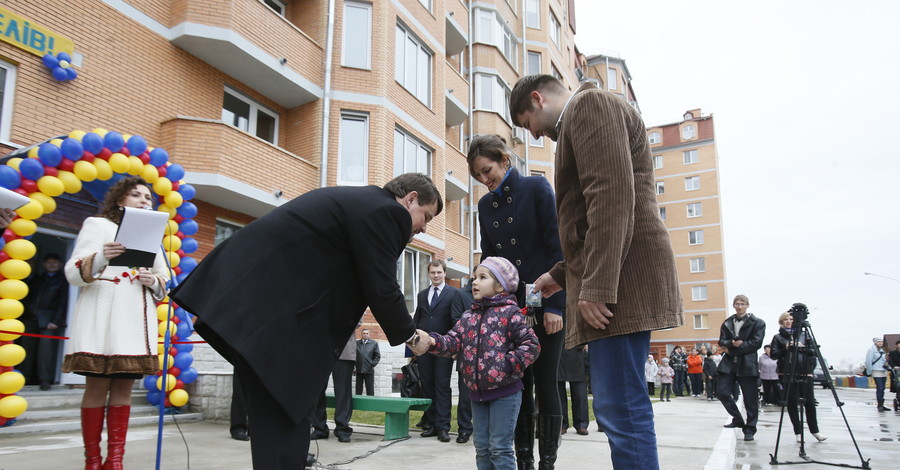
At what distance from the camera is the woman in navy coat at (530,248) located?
3.90 meters

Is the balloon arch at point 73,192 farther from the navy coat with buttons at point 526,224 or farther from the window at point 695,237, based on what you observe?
the window at point 695,237

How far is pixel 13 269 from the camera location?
22.7 feet

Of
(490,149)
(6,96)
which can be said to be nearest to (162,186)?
(6,96)

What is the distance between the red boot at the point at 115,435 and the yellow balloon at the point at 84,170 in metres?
4.68

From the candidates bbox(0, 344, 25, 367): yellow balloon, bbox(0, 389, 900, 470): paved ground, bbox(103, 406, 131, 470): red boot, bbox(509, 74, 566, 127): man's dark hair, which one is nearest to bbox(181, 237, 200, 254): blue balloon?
bbox(0, 389, 900, 470): paved ground

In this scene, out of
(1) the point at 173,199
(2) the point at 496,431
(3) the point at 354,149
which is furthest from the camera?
(3) the point at 354,149

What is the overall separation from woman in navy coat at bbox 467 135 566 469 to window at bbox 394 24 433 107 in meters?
14.3

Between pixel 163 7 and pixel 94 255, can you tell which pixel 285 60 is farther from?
pixel 94 255

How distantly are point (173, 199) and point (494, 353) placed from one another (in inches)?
284

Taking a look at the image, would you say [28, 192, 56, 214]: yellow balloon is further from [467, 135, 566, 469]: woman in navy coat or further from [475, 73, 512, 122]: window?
[475, 73, 512, 122]: window

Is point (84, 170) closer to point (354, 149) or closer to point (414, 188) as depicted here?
point (414, 188)

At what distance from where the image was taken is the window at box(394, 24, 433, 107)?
18188 millimetres

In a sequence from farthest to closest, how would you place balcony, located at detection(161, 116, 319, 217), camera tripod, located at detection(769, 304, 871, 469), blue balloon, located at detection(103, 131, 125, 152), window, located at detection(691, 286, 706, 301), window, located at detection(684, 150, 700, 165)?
window, located at detection(684, 150, 700, 165)
window, located at detection(691, 286, 706, 301)
balcony, located at detection(161, 116, 319, 217)
blue balloon, located at detection(103, 131, 125, 152)
camera tripod, located at detection(769, 304, 871, 469)

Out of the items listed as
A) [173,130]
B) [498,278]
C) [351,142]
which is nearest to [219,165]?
[173,130]
